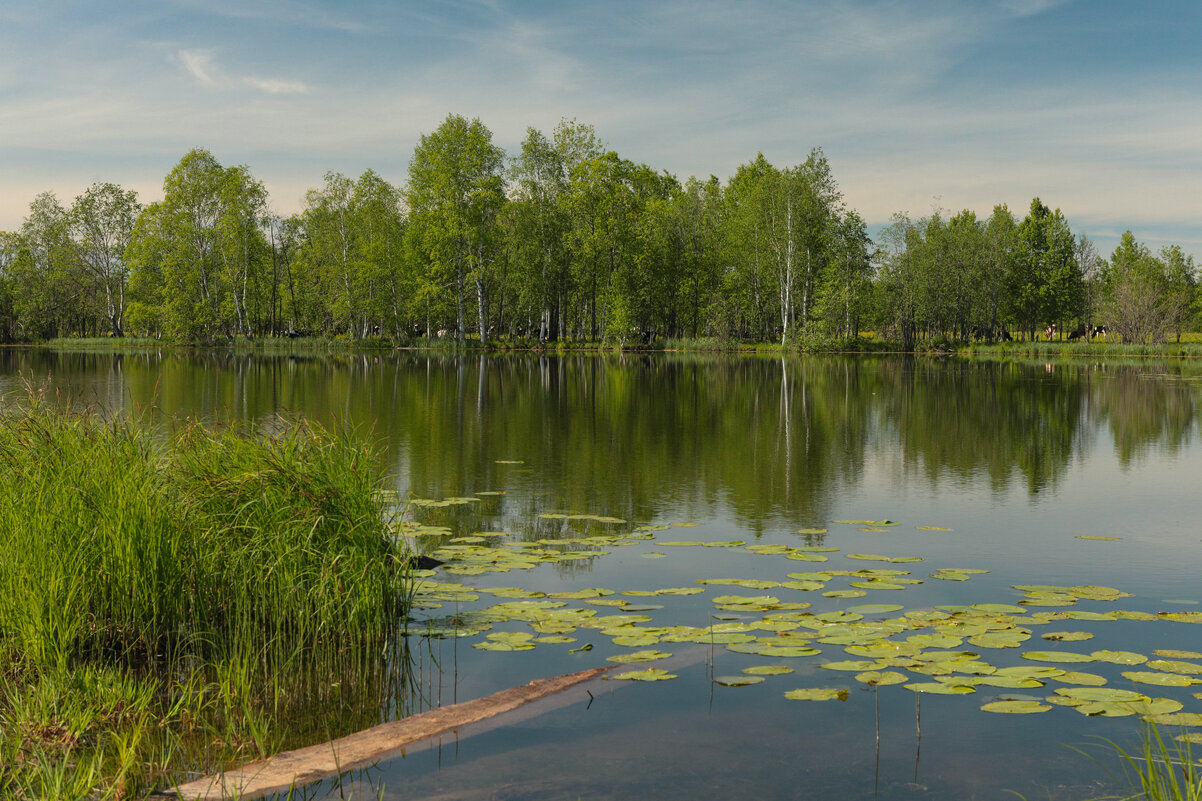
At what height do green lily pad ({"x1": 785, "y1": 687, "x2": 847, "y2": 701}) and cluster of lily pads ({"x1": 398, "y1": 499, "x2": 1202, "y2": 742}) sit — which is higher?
cluster of lily pads ({"x1": 398, "y1": 499, "x2": 1202, "y2": 742})

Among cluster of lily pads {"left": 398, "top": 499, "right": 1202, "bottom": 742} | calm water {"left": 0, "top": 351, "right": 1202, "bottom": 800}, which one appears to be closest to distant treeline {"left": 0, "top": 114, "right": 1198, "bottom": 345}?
calm water {"left": 0, "top": 351, "right": 1202, "bottom": 800}

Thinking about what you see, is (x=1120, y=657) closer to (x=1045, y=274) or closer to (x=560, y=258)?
(x=560, y=258)

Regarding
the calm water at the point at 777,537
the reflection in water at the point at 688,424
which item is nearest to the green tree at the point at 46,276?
the reflection in water at the point at 688,424

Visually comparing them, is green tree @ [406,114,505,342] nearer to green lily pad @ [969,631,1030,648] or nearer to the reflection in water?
the reflection in water

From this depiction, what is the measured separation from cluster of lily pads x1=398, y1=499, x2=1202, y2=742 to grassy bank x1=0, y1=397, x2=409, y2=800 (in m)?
1.13

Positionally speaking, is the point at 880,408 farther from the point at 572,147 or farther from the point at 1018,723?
the point at 572,147

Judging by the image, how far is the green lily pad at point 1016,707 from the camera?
631 centimetres

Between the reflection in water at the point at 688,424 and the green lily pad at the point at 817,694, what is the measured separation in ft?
16.0

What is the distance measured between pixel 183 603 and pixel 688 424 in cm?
1874

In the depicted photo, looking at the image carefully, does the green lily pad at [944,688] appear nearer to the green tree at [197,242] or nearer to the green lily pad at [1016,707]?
the green lily pad at [1016,707]

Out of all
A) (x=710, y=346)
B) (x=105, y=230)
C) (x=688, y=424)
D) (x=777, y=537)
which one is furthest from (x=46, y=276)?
(x=777, y=537)

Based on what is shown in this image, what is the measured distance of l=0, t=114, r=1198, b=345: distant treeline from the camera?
7950cm

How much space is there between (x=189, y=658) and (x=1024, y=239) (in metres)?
110

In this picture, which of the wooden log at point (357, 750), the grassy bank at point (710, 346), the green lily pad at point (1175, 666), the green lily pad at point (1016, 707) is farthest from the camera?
the grassy bank at point (710, 346)
